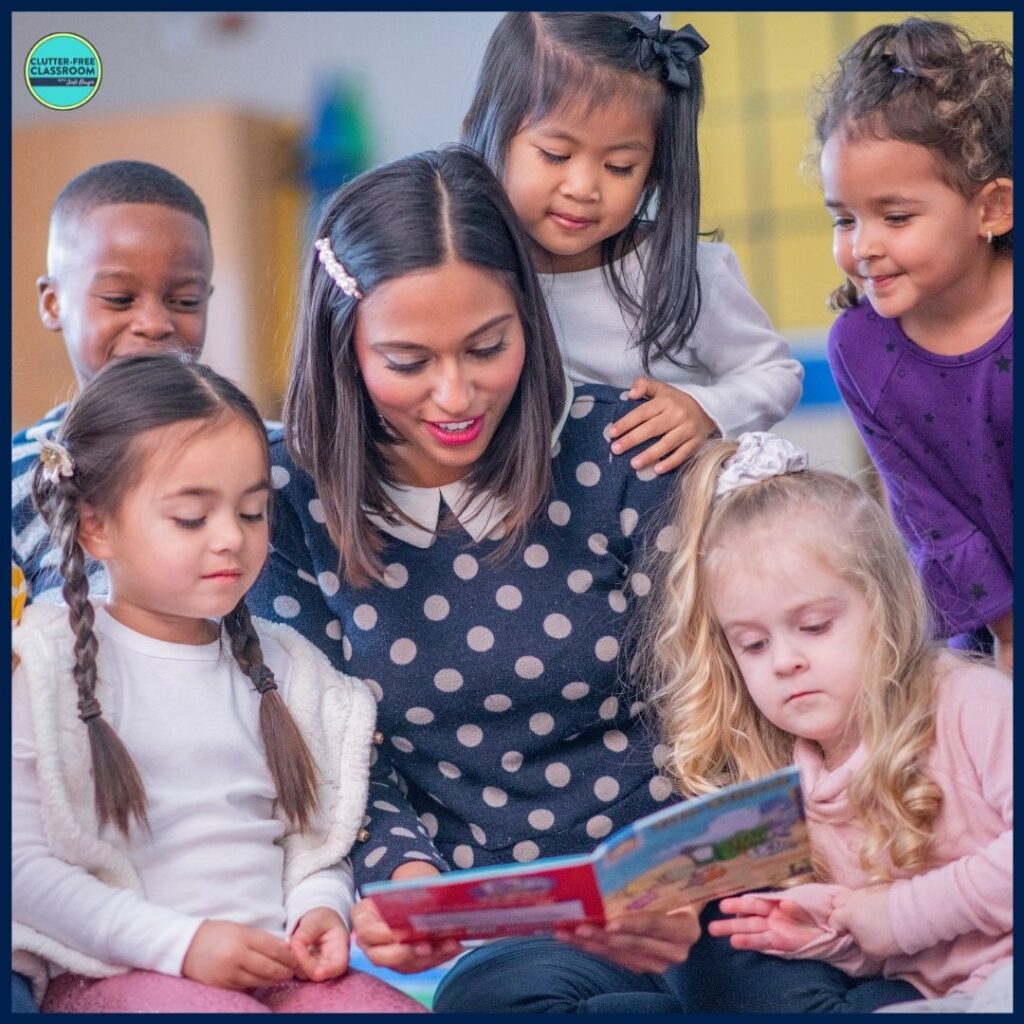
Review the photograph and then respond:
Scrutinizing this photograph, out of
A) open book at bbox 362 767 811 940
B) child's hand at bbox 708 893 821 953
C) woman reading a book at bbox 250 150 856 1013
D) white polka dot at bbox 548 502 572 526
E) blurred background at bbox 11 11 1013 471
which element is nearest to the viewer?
open book at bbox 362 767 811 940

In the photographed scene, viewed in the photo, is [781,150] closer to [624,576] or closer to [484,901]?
[624,576]

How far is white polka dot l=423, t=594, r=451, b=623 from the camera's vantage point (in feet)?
5.46

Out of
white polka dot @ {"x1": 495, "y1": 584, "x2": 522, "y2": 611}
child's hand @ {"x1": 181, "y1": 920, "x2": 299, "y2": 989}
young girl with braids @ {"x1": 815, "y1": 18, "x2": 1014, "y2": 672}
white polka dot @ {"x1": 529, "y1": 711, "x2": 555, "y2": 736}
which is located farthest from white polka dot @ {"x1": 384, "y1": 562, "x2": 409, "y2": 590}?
young girl with braids @ {"x1": 815, "y1": 18, "x2": 1014, "y2": 672}

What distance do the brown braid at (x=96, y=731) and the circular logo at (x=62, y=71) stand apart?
721mm

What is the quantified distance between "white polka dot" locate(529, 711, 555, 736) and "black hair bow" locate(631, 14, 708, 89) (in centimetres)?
86

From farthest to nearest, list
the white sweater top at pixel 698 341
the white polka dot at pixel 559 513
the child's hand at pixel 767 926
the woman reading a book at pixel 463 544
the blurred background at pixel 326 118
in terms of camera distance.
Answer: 1. the blurred background at pixel 326 118
2. the white sweater top at pixel 698 341
3. the white polka dot at pixel 559 513
4. the woman reading a book at pixel 463 544
5. the child's hand at pixel 767 926

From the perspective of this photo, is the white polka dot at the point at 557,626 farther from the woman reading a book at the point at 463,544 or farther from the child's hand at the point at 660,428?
the child's hand at the point at 660,428

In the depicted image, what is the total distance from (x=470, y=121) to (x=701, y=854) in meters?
1.13

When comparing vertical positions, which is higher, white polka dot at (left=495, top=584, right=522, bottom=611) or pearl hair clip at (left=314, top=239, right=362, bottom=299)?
pearl hair clip at (left=314, top=239, right=362, bottom=299)

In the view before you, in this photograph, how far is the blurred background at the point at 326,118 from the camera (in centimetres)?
406

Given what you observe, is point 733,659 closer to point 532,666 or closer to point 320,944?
point 532,666

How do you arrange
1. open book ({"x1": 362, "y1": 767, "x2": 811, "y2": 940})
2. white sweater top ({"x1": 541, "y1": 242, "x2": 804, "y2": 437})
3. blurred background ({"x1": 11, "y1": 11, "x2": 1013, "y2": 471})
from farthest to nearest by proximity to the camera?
1. blurred background ({"x1": 11, "y1": 11, "x2": 1013, "y2": 471})
2. white sweater top ({"x1": 541, "y1": 242, "x2": 804, "y2": 437})
3. open book ({"x1": 362, "y1": 767, "x2": 811, "y2": 940})

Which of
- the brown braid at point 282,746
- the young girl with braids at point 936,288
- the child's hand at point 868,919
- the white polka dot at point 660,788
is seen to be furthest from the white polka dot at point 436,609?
the young girl with braids at point 936,288

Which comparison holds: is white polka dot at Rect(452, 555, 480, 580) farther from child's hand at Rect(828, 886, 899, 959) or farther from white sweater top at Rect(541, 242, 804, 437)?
child's hand at Rect(828, 886, 899, 959)
